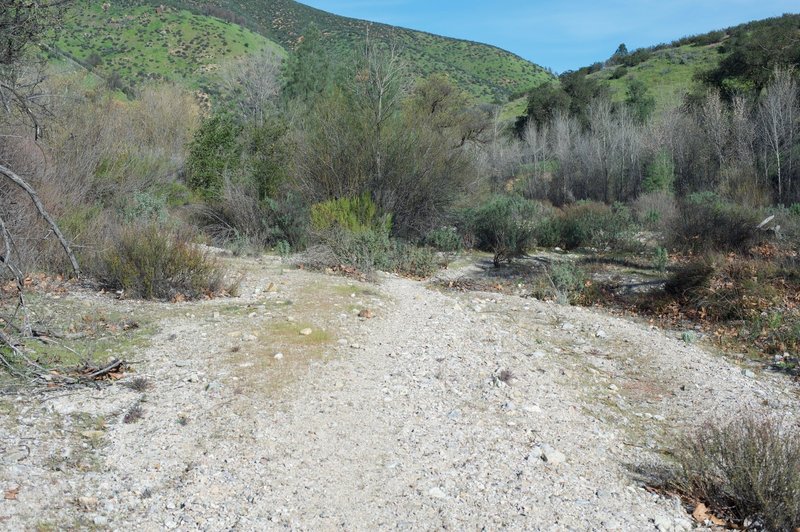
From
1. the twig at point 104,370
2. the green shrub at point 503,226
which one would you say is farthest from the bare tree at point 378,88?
the twig at point 104,370

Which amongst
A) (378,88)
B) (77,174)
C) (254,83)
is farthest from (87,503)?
(254,83)


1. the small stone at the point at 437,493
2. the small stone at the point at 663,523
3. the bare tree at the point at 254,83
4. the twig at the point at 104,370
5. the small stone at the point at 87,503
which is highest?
the bare tree at the point at 254,83

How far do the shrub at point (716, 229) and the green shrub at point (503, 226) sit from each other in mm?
3579

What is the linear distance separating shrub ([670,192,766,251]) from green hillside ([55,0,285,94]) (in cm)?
3513

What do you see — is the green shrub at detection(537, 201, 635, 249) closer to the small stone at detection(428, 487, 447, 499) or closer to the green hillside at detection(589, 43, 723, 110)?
the small stone at detection(428, 487, 447, 499)

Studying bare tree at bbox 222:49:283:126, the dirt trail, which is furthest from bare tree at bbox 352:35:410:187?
bare tree at bbox 222:49:283:126

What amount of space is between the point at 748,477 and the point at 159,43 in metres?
54.2

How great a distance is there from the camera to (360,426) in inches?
198

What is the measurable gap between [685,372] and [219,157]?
1547 centimetres

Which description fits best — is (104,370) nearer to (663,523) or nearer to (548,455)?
(548,455)

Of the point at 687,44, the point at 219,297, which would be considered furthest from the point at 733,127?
the point at 687,44

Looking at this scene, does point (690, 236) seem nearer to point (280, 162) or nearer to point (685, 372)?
point (685, 372)

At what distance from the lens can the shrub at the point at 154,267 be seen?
27.1 ft

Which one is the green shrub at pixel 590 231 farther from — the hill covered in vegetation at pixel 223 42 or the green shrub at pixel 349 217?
the hill covered in vegetation at pixel 223 42
